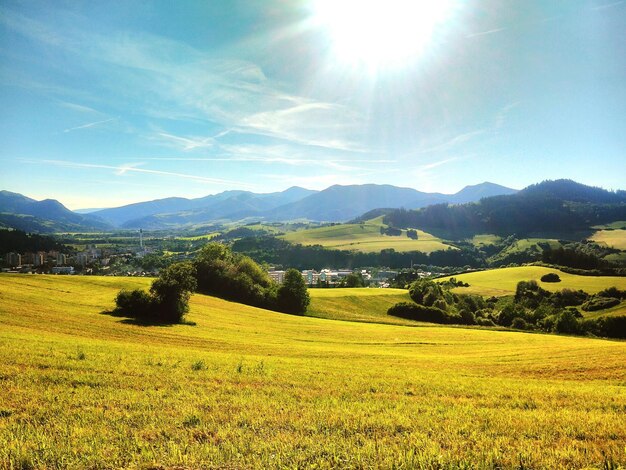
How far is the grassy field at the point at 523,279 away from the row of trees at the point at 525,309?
5.77 meters

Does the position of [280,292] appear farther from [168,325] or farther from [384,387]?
[384,387]

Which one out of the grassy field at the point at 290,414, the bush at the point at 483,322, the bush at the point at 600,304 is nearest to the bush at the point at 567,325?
the bush at the point at 483,322

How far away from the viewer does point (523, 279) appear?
426 feet

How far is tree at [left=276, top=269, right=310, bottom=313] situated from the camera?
79.5 meters

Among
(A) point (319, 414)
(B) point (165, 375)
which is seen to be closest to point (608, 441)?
(A) point (319, 414)

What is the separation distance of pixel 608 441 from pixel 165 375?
46.8ft

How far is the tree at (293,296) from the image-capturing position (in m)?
79.5

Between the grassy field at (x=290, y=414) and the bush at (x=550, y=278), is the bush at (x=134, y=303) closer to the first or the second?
the grassy field at (x=290, y=414)

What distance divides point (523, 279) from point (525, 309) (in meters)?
43.2

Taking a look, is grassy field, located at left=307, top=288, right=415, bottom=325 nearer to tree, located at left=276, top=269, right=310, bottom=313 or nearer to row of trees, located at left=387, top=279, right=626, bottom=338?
tree, located at left=276, top=269, right=310, bottom=313

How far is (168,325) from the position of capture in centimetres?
4022

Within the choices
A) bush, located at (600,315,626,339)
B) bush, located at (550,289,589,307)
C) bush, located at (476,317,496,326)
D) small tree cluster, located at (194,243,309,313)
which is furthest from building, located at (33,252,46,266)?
bush, located at (550,289,589,307)

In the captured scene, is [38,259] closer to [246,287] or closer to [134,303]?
[246,287]

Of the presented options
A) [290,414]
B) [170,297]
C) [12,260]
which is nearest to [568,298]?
[170,297]
